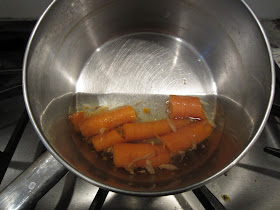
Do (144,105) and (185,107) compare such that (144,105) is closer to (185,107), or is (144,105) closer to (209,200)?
(185,107)

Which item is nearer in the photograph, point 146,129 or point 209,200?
point 209,200

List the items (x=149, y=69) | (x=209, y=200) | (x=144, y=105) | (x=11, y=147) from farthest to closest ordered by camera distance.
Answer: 1. (x=149, y=69)
2. (x=144, y=105)
3. (x=11, y=147)
4. (x=209, y=200)

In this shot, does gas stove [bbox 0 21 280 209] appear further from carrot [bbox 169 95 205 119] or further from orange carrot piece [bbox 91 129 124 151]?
carrot [bbox 169 95 205 119]

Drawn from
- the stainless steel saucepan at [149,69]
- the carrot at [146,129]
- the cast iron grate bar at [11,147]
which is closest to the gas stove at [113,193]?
the cast iron grate bar at [11,147]

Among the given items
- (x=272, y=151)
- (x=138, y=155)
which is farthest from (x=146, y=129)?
(x=272, y=151)

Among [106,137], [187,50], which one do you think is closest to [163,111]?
[106,137]

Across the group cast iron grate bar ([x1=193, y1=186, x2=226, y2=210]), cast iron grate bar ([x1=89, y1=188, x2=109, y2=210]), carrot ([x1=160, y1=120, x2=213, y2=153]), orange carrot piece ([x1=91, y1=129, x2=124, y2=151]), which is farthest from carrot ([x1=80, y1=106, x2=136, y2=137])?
cast iron grate bar ([x1=193, y1=186, x2=226, y2=210])

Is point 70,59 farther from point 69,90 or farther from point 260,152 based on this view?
point 260,152
